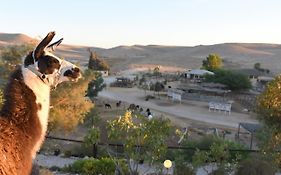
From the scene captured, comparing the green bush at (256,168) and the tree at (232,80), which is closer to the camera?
the green bush at (256,168)

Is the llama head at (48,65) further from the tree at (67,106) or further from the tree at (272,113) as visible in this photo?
the tree at (67,106)

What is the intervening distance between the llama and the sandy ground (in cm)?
3064

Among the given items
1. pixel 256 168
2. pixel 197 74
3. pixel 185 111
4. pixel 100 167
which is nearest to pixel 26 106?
pixel 100 167

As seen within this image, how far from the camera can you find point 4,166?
4.38m

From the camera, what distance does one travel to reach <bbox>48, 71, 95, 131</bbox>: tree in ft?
67.8

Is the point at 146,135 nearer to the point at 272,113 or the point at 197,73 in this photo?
the point at 272,113

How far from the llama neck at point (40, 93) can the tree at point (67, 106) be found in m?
15.7

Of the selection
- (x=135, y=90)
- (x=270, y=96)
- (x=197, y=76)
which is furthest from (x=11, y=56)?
(x=197, y=76)

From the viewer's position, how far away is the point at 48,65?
4633 mm

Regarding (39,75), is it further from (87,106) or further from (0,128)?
(87,106)

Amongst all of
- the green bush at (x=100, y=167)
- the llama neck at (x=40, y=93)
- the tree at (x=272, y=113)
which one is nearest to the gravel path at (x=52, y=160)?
the green bush at (x=100, y=167)

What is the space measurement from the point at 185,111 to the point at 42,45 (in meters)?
39.5

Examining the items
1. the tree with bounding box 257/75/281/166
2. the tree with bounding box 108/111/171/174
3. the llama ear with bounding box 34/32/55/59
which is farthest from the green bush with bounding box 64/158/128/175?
the llama ear with bounding box 34/32/55/59

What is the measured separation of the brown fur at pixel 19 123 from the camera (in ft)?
14.8
